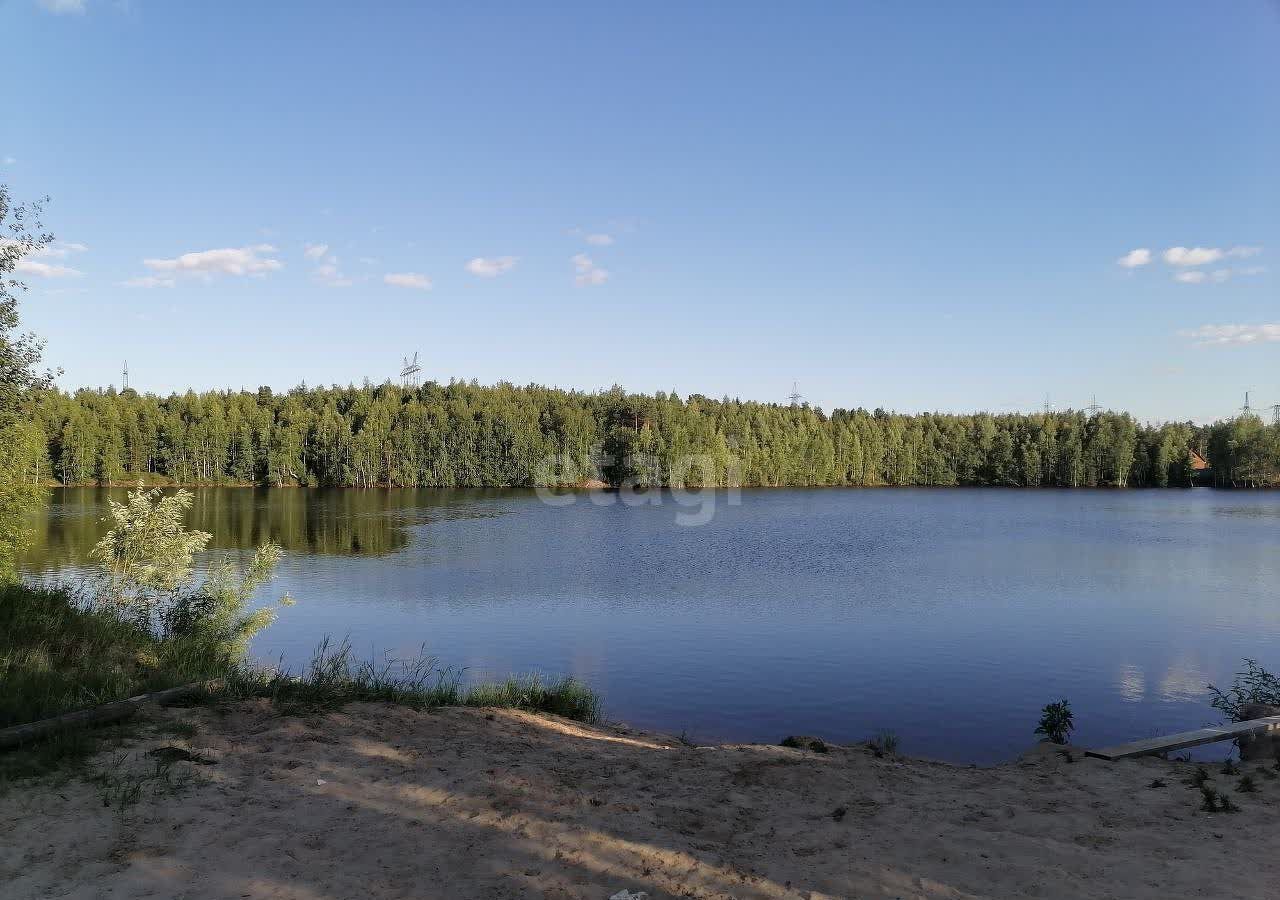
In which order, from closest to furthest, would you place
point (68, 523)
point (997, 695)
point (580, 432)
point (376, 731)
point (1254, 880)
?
point (1254, 880) → point (376, 731) → point (997, 695) → point (68, 523) → point (580, 432)

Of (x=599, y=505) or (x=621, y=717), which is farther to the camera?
(x=599, y=505)

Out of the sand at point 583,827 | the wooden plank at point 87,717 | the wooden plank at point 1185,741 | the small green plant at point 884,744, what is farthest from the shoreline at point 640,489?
the sand at point 583,827

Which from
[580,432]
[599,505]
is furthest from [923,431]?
[599,505]

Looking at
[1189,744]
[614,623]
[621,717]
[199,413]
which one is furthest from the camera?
[199,413]

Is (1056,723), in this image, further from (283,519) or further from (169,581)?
(283,519)

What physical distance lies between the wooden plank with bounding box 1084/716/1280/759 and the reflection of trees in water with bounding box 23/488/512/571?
2974cm

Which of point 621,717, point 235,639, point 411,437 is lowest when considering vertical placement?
point 621,717

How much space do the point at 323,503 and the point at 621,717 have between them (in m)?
70.9

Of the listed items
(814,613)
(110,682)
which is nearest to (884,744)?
(110,682)

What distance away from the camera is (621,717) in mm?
15820

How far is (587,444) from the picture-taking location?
391ft

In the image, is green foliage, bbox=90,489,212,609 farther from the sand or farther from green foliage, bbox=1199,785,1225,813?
green foliage, bbox=1199,785,1225,813

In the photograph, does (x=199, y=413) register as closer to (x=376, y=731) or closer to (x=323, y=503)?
(x=323, y=503)

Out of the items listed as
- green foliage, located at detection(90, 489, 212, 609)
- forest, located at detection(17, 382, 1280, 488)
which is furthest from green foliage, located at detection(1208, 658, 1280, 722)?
forest, located at detection(17, 382, 1280, 488)
